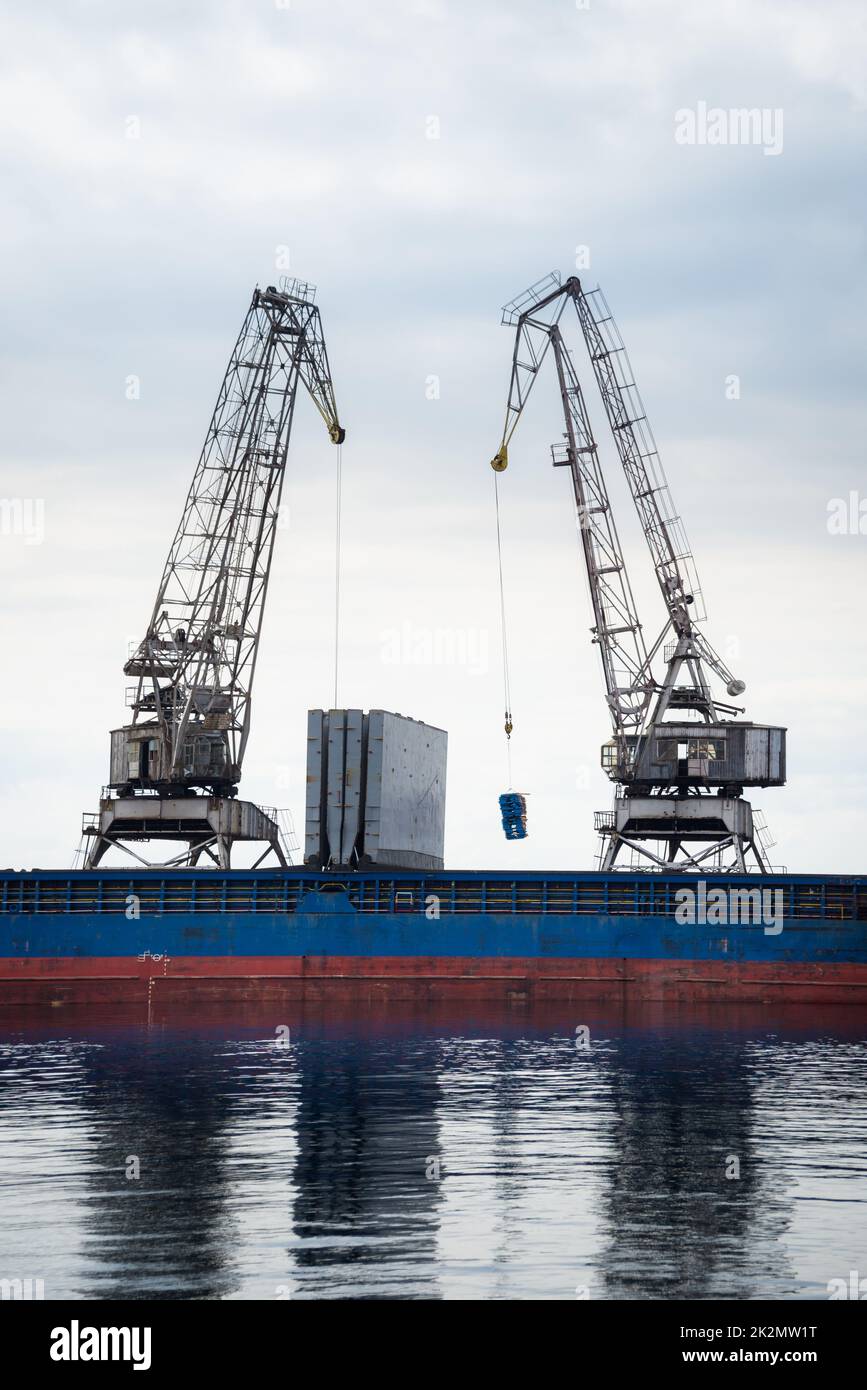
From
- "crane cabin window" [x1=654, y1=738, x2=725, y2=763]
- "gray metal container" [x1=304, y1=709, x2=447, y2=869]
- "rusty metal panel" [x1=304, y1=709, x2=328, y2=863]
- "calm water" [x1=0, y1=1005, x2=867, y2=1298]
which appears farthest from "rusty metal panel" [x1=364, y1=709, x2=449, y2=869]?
"calm water" [x1=0, y1=1005, x2=867, y2=1298]

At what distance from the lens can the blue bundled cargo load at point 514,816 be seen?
7719 cm

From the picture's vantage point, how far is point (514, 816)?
77.2 metres

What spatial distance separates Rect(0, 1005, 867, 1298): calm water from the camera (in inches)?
787

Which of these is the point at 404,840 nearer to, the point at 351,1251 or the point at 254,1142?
the point at 254,1142

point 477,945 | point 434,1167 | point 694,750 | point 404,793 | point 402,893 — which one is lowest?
point 434,1167

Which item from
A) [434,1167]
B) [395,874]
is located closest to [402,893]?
[395,874]

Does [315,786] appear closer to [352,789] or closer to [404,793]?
[352,789]

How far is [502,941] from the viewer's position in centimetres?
6812

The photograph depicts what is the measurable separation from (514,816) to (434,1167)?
4987cm

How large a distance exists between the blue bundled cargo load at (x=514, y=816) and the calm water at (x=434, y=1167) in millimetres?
26218

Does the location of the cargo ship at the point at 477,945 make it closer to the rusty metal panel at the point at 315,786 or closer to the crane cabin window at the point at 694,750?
the rusty metal panel at the point at 315,786

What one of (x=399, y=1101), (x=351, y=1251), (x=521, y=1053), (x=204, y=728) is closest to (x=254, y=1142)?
(x=399, y=1101)

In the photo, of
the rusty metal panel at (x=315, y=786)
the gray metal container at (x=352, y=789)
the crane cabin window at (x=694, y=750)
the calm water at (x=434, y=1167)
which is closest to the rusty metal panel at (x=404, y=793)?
the gray metal container at (x=352, y=789)

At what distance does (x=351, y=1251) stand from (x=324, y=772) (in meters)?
53.8
